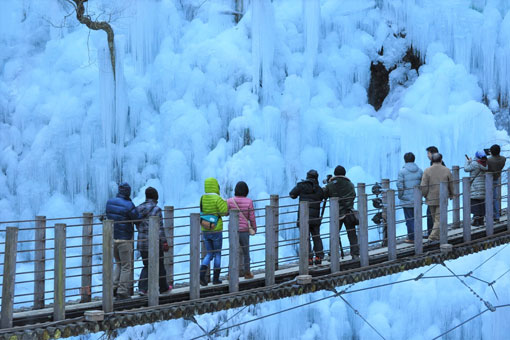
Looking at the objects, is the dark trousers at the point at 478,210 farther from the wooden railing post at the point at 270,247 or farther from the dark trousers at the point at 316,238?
the wooden railing post at the point at 270,247

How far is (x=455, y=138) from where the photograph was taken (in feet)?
53.3

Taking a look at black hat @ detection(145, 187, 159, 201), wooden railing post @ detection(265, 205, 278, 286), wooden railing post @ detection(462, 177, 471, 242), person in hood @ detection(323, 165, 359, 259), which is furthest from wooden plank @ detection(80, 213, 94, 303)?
wooden railing post @ detection(462, 177, 471, 242)

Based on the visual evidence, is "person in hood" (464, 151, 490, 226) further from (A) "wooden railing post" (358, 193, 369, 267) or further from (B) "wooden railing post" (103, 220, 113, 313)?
(B) "wooden railing post" (103, 220, 113, 313)

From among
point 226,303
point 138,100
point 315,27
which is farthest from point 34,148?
point 226,303

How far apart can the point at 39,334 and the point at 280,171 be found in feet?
34.4

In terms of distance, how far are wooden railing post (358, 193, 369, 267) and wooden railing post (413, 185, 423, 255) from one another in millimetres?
660

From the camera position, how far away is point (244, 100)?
17.7 metres

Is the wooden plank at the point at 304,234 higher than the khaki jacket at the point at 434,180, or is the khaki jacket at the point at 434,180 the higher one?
the khaki jacket at the point at 434,180

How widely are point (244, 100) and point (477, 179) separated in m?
8.52

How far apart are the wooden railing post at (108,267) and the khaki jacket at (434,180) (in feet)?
12.3

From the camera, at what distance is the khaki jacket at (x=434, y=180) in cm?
909

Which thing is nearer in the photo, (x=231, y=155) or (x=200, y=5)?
(x=231, y=155)

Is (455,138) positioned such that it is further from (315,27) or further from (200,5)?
(200,5)

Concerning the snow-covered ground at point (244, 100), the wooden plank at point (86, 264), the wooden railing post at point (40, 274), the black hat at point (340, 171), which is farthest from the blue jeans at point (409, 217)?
the snow-covered ground at point (244, 100)
